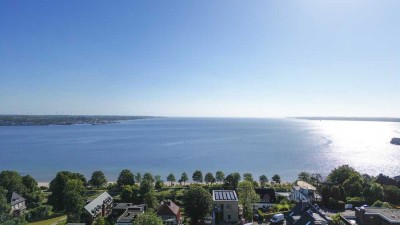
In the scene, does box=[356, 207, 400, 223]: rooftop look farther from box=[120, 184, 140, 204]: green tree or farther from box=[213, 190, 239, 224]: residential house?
box=[120, 184, 140, 204]: green tree

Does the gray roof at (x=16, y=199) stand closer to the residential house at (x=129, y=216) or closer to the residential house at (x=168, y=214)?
the residential house at (x=129, y=216)

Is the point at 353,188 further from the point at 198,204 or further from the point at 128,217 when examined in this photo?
the point at 128,217

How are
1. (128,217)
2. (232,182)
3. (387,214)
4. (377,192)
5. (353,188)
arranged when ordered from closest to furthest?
1. (387,214)
2. (128,217)
3. (377,192)
4. (353,188)
5. (232,182)

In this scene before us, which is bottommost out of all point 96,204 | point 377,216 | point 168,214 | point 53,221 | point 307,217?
point 53,221

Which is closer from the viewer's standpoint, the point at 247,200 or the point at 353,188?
the point at 247,200

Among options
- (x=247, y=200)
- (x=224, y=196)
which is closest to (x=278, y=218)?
(x=247, y=200)

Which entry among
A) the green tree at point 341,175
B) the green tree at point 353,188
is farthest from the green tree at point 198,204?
the green tree at point 341,175

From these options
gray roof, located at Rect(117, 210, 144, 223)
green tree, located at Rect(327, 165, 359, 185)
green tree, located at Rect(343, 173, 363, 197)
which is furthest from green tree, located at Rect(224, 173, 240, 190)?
gray roof, located at Rect(117, 210, 144, 223)

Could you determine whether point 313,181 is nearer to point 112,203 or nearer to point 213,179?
point 213,179
